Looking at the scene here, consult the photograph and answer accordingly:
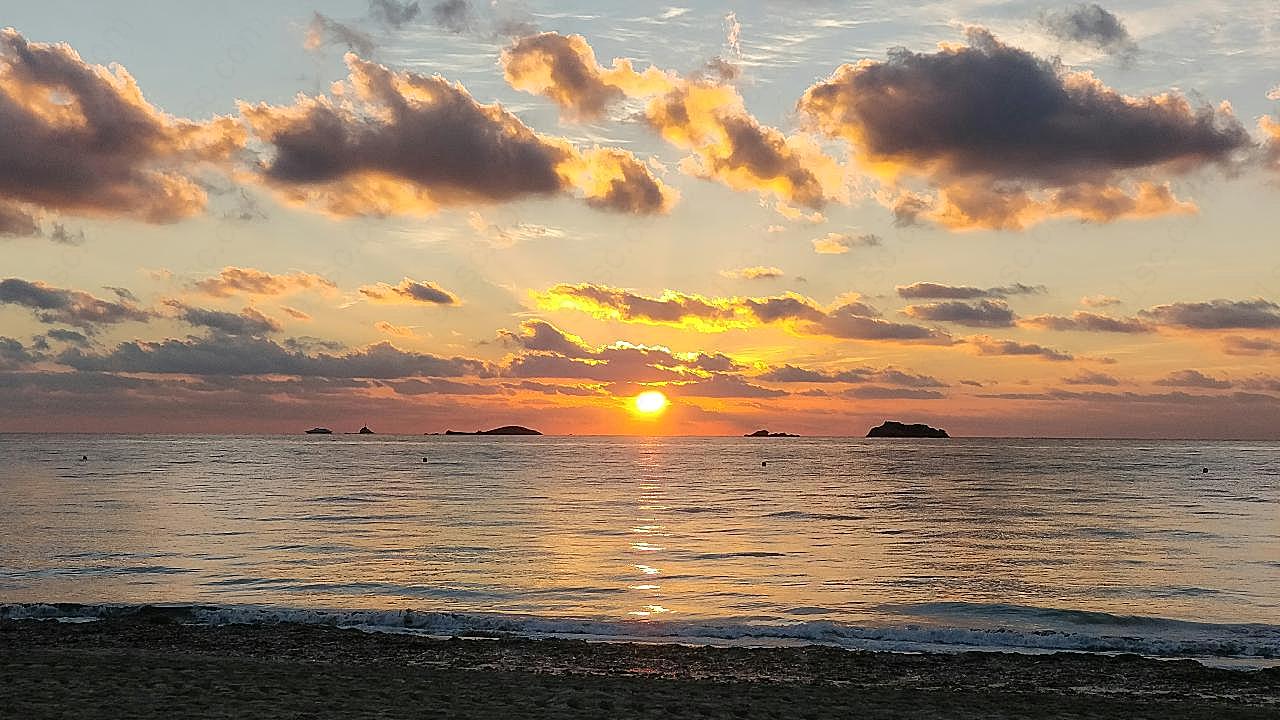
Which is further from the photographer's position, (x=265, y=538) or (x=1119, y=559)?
(x=265, y=538)

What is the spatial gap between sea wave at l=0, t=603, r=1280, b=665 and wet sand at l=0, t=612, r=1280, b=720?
170cm

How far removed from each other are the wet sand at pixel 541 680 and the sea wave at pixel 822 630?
1697 millimetres

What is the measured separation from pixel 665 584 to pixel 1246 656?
18.9 meters

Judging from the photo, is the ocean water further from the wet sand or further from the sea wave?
the wet sand

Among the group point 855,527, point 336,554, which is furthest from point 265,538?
point 855,527

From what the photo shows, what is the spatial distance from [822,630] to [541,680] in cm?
1065

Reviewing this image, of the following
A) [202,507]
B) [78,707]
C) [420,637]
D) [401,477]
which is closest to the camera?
[78,707]

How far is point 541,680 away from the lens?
21.7 m

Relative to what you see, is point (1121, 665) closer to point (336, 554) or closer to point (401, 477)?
point (336, 554)

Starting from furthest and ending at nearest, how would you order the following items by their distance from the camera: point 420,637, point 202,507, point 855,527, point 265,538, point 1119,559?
point 202,507
point 855,527
point 265,538
point 1119,559
point 420,637

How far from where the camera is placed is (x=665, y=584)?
1495 inches

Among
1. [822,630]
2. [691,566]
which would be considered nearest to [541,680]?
[822,630]

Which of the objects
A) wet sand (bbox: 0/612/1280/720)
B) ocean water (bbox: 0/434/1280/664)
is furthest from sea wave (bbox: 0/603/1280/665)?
wet sand (bbox: 0/612/1280/720)

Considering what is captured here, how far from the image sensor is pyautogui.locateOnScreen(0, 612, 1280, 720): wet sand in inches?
739
